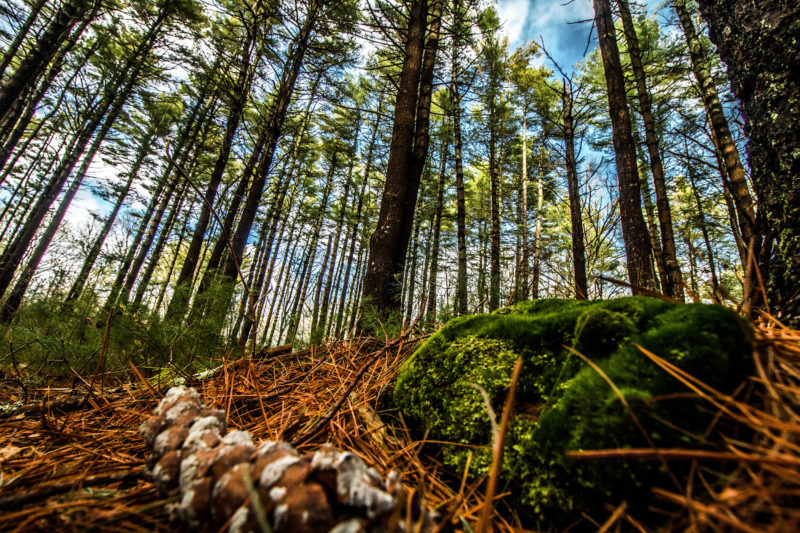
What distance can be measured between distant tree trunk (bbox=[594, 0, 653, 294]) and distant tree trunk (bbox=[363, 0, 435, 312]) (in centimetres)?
355

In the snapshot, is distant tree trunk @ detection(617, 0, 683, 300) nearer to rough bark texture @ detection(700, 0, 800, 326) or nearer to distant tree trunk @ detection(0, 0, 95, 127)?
rough bark texture @ detection(700, 0, 800, 326)

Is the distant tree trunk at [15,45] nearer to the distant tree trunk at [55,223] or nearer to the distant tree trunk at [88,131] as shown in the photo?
the distant tree trunk at [88,131]

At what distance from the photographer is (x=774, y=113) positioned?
4.18 feet

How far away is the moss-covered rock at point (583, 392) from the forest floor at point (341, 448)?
0.04m

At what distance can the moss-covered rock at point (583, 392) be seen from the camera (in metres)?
0.61

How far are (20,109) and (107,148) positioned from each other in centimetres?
992

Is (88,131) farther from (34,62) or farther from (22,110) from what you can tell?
(34,62)

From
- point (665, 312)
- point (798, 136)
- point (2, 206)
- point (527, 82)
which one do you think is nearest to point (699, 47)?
point (527, 82)

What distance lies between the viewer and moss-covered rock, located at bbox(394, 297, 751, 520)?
24.0 inches

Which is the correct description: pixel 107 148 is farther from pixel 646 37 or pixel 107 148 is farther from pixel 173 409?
pixel 646 37

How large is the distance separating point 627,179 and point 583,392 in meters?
5.83

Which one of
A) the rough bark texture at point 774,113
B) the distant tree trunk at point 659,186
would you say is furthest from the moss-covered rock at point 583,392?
the distant tree trunk at point 659,186

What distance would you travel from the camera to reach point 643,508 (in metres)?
0.57

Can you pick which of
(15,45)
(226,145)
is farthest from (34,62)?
(226,145)
